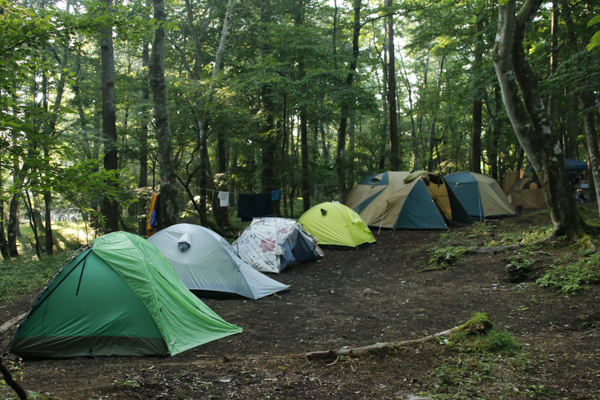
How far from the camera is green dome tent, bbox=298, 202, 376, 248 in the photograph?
10.8 metres

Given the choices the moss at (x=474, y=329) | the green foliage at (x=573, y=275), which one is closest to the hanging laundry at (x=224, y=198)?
the green foliage at (x=573, y=275)

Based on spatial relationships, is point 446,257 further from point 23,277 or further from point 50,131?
point 50,131

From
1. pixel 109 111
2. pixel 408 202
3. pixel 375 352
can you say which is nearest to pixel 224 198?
pixel 109 111

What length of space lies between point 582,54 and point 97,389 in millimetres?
10458

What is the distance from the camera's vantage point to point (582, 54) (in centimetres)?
809

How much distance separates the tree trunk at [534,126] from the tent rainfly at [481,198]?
692 cm

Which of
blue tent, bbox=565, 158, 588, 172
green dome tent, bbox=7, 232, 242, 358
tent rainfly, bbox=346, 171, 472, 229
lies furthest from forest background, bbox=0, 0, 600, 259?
tent rainfly, bbox=346, 171, 472, 229

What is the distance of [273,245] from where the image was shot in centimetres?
881

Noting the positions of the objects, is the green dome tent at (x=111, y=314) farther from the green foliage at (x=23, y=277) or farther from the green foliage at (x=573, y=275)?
the green foliage at (x=573, y=275)

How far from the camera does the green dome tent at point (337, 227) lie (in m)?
10.8

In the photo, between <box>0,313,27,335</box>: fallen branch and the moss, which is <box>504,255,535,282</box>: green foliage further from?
<box>0,313,27,335</box>: fallen branch

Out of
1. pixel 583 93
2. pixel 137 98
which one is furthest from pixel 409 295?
pixel 137 98

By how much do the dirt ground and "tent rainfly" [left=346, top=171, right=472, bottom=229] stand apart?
14.6 ft

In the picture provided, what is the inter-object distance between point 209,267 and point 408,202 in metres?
7.90
